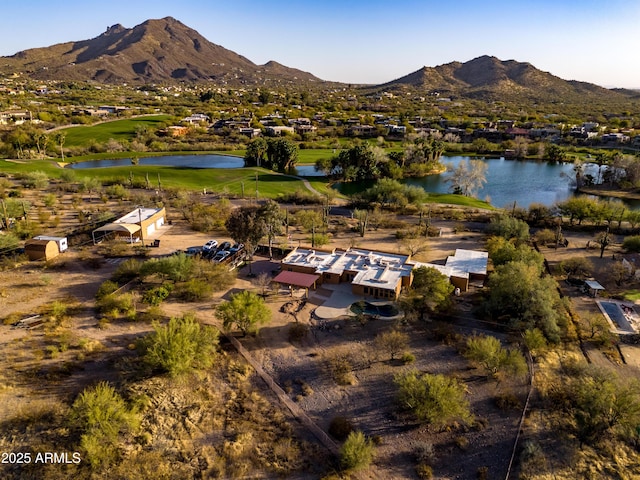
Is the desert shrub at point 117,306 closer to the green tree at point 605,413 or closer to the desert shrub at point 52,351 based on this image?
the desert shrub at point 52,351

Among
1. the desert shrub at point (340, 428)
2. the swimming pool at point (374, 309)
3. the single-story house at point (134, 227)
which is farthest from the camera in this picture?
the single-story house at point (134, 227)

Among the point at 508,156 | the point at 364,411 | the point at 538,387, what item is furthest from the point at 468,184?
the point at 364,411

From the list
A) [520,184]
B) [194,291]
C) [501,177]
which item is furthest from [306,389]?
[501,177]

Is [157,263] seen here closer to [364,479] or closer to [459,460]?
[364,479]

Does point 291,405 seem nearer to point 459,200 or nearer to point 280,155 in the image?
point 459,200

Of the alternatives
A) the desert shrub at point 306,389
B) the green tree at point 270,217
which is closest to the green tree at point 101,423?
the desert shrub at point 306,389

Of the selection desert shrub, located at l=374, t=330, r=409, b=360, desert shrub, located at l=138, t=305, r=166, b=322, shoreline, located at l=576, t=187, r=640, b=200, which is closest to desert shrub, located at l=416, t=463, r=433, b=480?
desert shrub, located at l=374, t=330, r=409, b=360

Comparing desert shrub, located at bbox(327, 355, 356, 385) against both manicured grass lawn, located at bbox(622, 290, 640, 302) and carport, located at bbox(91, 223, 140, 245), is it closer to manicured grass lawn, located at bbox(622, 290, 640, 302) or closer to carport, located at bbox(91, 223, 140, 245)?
manicured grass lawn, located at bbox(622, 290, 640, 302)
